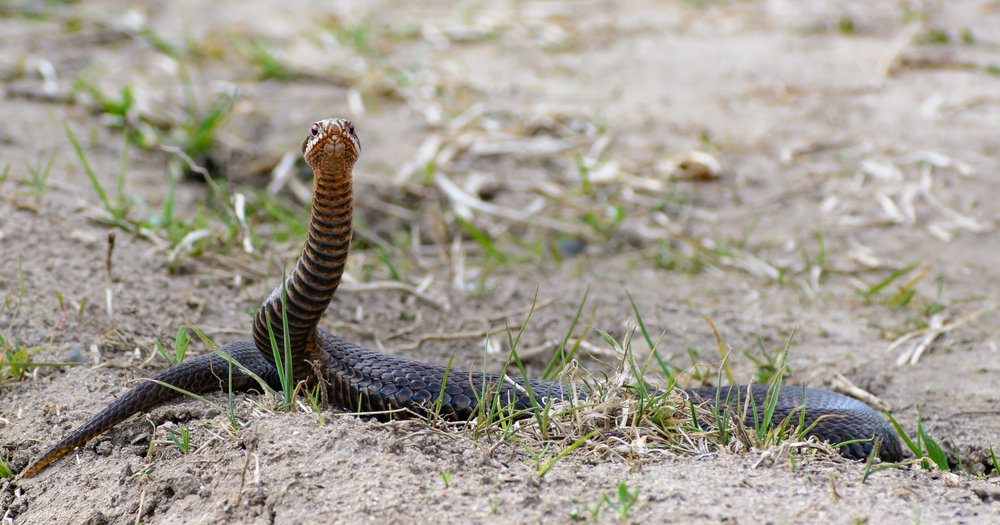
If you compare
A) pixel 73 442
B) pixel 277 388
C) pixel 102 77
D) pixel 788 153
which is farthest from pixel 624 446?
pixel 102 77

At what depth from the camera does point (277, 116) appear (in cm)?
698

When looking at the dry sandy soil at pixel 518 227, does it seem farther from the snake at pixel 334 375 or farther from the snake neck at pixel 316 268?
the snake neck at pixel 316 268

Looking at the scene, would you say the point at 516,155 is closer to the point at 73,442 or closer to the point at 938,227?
Result: the point at 938,227

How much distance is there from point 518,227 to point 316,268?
319 cm

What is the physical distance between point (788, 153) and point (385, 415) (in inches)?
174

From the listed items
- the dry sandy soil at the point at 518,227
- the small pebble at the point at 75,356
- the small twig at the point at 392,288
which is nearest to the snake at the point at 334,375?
the dry sandy soil at the point at 518,227

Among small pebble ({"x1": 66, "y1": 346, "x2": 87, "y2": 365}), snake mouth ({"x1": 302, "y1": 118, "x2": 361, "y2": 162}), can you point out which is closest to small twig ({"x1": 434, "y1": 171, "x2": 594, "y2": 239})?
small pebble ({"x1": 66, "y1": 346, "x2": 87, "y2": 365})

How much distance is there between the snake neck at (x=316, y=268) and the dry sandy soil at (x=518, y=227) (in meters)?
0.25

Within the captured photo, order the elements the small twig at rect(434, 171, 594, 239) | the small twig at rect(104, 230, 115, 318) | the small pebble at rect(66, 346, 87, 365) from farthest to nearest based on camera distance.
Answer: the small twig at rect(434, 171, 594, 239)
the small twig at rect(104, 230, 115, 318)
the small pebble at rect(66, 346, 87, 365)

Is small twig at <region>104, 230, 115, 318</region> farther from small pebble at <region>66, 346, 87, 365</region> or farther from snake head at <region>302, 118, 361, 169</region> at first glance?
snake head at <region>302, 118, 361, 169</region>

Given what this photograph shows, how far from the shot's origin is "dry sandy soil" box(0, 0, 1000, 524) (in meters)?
2.83

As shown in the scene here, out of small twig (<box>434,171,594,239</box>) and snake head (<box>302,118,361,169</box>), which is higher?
snake head (<box>302,118,361,169</box>)

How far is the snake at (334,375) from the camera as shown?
9.36 ft

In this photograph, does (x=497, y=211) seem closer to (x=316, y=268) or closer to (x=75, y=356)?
(x=75, y=356)
